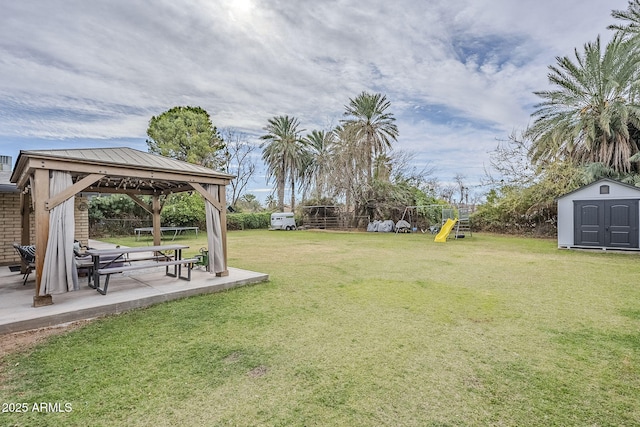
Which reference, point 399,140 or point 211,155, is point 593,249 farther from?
point 211,155

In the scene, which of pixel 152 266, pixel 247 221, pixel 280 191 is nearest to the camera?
pixel 152 266

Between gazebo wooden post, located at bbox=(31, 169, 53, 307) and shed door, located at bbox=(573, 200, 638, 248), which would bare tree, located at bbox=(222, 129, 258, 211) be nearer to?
shed door, located at bbox=(573, 200, 638, 248)

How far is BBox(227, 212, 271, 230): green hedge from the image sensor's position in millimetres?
22328

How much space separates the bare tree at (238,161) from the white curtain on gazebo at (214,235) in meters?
23.9

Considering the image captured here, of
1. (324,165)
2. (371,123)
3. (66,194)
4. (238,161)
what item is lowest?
(66,194)

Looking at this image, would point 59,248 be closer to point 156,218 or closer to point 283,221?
point 156,218

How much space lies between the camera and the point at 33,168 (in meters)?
3.88

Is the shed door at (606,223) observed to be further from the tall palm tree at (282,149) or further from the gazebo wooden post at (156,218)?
the tall palm tree at (282,149)

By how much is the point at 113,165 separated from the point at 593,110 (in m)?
19.6

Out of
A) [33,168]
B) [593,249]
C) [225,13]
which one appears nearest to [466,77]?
[593,249]

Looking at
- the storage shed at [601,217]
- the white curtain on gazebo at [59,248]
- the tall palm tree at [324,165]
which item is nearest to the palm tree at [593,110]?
the storage shed at [601,217]

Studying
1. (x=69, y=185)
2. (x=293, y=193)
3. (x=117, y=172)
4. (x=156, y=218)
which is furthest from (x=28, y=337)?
(x=293, y=193)

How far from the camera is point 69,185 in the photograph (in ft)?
13.7

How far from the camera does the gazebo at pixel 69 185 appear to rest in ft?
12.9
